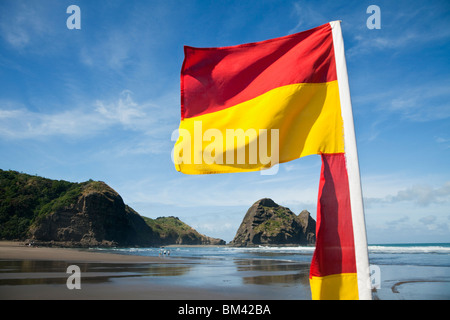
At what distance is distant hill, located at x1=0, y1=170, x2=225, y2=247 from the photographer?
83.4 m

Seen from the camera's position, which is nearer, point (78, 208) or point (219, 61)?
point (219, 61)

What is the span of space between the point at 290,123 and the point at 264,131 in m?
0.32

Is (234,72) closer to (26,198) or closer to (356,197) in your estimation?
(356,197)

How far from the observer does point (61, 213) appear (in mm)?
88625

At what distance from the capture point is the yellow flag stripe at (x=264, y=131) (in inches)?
131

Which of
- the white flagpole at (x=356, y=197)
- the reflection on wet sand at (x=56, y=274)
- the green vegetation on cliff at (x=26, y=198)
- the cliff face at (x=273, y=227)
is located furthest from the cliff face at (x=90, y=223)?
the white flagpole at (x=356, y=197)

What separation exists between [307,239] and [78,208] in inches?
3884

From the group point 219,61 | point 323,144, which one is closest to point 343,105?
point 323,144

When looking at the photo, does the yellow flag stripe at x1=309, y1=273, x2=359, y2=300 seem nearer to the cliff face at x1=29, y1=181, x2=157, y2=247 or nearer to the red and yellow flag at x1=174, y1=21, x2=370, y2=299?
the red and yellow flag at x1=174, y1=21, x2=370, y2=299

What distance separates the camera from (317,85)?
3.47m

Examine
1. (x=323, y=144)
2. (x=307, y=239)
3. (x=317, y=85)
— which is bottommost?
(x=307, y=239)

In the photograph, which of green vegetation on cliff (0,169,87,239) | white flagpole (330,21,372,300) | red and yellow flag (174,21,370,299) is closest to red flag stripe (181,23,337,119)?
red and yellow flag (174,21,370,299)

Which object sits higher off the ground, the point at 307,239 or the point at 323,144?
the point at 323,144
